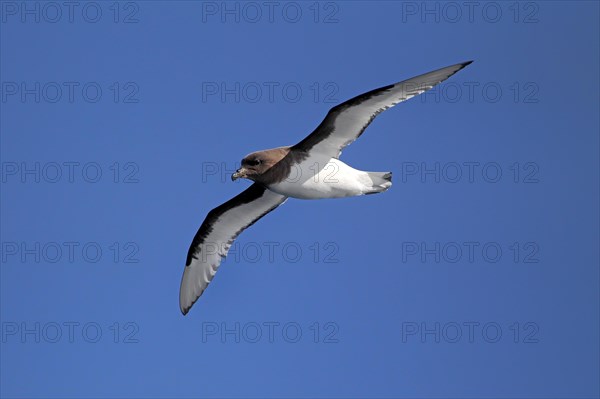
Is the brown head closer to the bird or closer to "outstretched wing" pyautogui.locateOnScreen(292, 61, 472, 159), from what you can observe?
the bird

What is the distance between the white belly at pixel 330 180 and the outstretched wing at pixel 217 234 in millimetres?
2569

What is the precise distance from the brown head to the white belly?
1.41 ft

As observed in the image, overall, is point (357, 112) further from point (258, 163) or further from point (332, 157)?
point (258, 163)

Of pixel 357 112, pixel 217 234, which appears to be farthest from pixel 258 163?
pixel 217 234

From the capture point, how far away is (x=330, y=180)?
18.0 metres

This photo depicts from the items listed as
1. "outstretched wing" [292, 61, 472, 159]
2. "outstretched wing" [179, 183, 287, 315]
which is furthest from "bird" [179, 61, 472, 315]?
"outstretched wing" [179, 183, 287, 315]

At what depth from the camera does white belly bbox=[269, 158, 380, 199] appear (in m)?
17.9

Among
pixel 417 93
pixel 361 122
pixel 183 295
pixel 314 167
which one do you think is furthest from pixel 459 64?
pixel 183 295

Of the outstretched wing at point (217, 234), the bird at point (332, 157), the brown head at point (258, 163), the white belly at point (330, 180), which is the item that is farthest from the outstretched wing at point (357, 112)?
the outstretched wing at point (217, 234)

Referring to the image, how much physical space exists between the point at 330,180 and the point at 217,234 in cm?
458

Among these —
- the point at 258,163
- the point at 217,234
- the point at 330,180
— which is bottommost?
the point at 217,234

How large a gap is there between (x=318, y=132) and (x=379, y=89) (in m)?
1.51

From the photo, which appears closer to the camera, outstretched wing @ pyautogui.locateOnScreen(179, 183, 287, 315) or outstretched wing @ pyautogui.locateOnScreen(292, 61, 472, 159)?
outstretched wing @ pyautogui.locateOnScreen(292, 61, 472, 159)

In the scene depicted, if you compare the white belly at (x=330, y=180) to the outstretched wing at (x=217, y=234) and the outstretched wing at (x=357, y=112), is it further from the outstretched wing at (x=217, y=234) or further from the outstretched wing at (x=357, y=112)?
the outstretched wing at (x=217, y=234)
